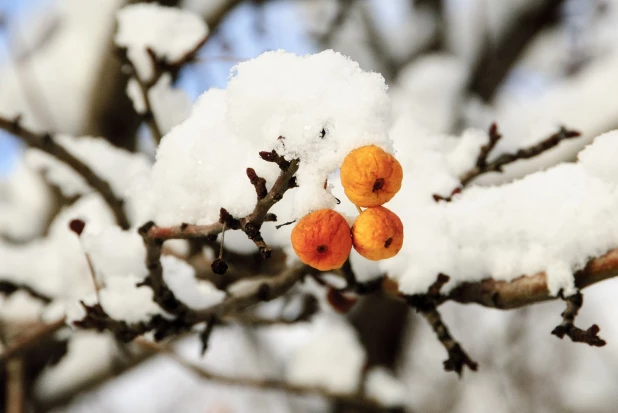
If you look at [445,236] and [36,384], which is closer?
[445,236]

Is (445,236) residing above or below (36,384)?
above

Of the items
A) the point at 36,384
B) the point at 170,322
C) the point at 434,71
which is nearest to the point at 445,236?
the point at 170,322

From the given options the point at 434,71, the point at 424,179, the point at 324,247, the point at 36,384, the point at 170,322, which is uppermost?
the point at 434,71

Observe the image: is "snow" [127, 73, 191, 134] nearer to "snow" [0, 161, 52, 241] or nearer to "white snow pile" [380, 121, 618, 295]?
"white snow pile" [380, 121, 618, 295]

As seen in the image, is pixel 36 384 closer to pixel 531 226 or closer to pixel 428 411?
pixel 531 226

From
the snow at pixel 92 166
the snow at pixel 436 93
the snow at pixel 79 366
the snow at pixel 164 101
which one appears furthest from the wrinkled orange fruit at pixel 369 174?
the snow at pixel 436 93

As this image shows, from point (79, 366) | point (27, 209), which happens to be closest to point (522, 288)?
point (79, 366)

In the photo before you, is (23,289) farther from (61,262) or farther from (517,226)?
(517,226)

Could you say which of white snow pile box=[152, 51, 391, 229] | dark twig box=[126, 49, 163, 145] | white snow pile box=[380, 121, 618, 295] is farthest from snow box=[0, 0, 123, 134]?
white snow pile box=[380, 121, 618, 295]
